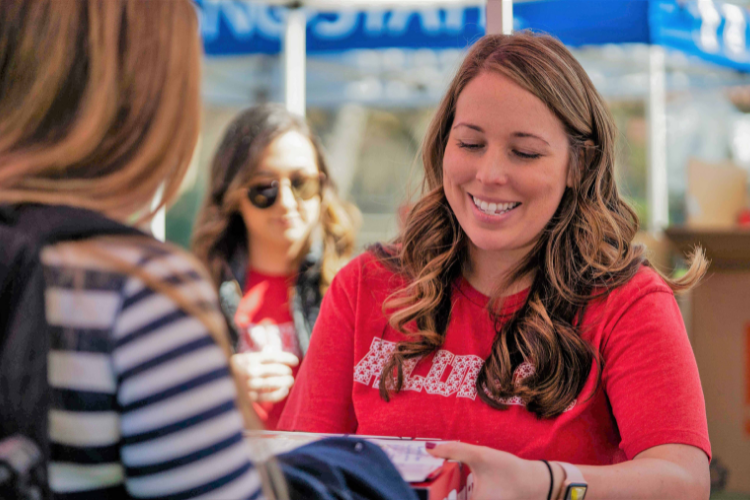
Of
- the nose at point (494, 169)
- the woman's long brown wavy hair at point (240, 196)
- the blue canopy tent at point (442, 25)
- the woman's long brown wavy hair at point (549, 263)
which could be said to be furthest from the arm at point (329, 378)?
the blue canopy tent at point (442, 25)

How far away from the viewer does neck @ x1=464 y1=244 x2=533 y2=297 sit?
5.35ft

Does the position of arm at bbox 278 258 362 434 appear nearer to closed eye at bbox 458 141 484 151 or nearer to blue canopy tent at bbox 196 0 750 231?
closed eye at bbox 458 141 484 151

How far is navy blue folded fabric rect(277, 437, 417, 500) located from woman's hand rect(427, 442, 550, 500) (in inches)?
4.9

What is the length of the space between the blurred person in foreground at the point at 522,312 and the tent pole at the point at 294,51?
7.13 ft

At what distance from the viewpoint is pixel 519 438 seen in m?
1.39

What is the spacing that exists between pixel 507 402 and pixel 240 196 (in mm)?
1498

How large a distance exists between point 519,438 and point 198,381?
90 centimetres

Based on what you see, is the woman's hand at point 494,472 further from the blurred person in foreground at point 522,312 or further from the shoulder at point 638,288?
the shoulder at point 638,288

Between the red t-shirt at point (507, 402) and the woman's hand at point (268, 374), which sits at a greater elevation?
the red t-shirt at point (507, 402)


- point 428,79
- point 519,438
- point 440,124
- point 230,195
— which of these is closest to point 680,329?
point 519,438

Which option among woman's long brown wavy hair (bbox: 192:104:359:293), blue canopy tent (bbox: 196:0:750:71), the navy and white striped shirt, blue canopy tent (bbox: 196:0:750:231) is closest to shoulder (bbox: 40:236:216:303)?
the navy and white striped shirt

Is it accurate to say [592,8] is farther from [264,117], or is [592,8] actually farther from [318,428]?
[318,428]

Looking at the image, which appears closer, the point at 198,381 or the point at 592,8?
the point at 198,381

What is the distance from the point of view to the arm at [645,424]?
1103mm
